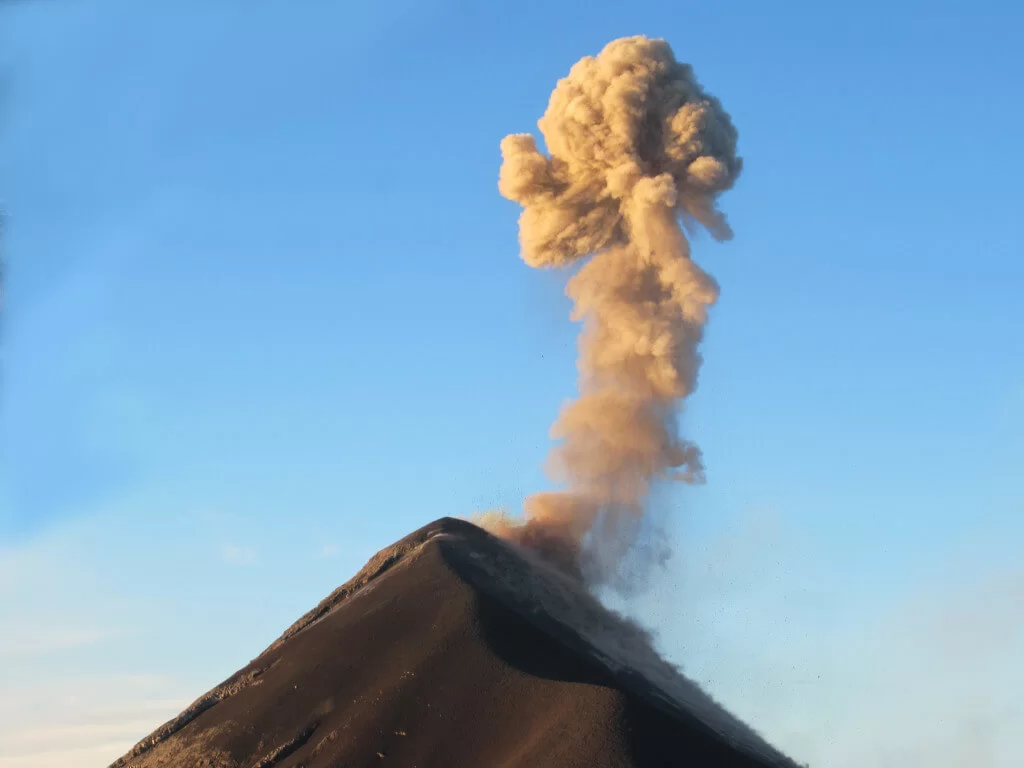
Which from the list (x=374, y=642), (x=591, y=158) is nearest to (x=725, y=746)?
(x=374, y=642)

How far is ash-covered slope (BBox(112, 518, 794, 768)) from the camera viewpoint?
7738 cm

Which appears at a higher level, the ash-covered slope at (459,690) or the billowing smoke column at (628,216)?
the billowing smoke column at (628,216)

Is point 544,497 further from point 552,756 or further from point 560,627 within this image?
point 552,756

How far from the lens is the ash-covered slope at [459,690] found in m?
77.4

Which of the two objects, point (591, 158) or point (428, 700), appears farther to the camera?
point (591, 158)

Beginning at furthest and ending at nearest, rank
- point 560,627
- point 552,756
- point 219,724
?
point 560,627 < point 219,724 < point 552,756

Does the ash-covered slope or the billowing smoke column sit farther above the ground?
the billowing smoke column

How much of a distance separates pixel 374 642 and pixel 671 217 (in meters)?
34.5

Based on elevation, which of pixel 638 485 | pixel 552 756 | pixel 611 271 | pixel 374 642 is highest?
pixel 611 271

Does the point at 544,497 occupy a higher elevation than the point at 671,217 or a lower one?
lower

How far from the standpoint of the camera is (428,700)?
82375mm

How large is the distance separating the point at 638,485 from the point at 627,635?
1060 centimetres

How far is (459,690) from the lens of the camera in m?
83.0

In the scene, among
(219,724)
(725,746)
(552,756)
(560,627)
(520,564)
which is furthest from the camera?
(520,564)
